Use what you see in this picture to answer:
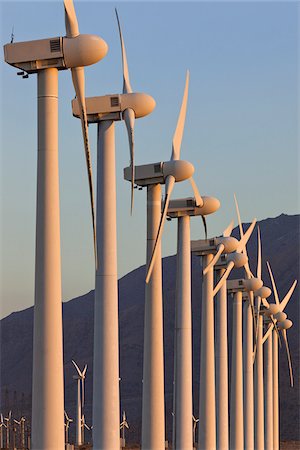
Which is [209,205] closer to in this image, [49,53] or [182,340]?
[182,340]

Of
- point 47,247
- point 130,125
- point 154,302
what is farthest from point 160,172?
point 47,247

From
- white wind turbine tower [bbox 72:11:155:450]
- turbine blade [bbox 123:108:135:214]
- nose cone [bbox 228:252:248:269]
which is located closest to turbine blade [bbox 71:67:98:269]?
white wind turbine tower [bbox 72:11:155:450]

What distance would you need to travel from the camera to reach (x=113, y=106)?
54.0 meters

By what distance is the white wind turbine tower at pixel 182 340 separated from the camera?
227 ft

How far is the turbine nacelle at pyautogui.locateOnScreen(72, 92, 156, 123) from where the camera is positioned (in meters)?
53.3

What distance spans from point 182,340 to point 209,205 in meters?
9.14

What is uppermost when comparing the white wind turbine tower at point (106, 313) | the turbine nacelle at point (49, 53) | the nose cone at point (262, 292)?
the nose cone at point (262, 292)

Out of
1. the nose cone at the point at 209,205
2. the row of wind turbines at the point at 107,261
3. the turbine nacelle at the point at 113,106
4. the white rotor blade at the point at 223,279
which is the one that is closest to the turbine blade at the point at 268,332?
the row of wind turbines at the point at 107,261

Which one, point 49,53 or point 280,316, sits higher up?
point 280,316

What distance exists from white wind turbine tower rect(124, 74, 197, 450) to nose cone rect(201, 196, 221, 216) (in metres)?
7.16

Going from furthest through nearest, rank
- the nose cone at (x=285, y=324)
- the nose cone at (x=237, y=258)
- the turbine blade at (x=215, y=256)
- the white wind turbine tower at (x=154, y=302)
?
the nose cone at (x=285, y=324), the nose cone at (x=237, y=258), the turbine blade at (x=215, y=256), the white wind turbine tower at (x=154, y=302)

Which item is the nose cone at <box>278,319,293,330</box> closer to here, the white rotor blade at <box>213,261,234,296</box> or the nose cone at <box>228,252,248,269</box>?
the nose cone at <box>228,252,248,269</box>

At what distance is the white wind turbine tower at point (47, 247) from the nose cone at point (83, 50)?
→ 4 centimetres

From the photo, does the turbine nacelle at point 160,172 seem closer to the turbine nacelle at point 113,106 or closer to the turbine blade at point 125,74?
the turbine blade at point 125,74
